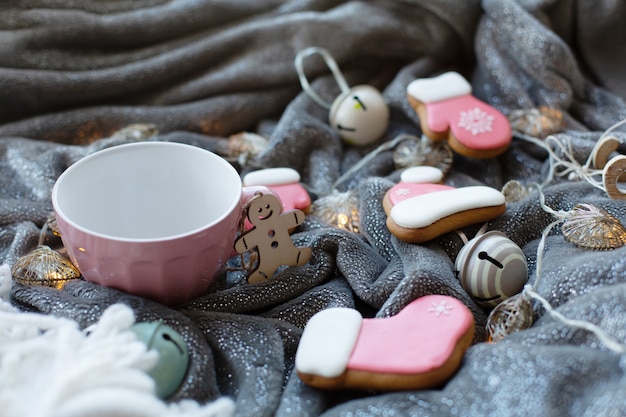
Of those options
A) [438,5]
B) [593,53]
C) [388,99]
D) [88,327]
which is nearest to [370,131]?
[388,99]

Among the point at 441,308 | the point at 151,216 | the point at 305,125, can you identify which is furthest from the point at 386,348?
the point at 305,125

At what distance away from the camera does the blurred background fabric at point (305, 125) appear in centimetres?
59

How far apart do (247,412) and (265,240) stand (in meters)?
0.17

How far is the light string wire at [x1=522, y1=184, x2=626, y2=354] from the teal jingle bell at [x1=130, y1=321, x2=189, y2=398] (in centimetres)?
28

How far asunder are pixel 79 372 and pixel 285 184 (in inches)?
13.8

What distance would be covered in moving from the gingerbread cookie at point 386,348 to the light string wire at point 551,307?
0.06 metres

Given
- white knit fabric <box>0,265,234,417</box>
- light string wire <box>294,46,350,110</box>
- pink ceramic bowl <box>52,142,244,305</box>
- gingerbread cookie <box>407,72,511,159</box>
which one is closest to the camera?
white knit fabric <box>0,265,234,417</box>

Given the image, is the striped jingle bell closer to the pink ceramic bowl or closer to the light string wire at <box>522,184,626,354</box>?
the light string wire at <box>522,184,626,354</box>

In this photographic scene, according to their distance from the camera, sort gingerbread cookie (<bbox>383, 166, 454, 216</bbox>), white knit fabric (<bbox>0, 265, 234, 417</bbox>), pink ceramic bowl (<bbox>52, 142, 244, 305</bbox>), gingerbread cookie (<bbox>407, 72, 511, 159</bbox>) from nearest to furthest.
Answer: white knit fabric (<bbox>0, 265, 234, 417</bbox>), pink ceramic bowl (<bbox>52, 142, 244, 305</bbox>), gingerbread cookie (<bbox>383, 166, 454, 216</bbox>), gingerbread cookie (<bbox>407, 72, 511, 159</bbox>)

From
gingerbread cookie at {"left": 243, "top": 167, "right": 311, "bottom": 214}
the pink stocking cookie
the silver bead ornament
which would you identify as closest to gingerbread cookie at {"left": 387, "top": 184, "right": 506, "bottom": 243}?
the pink stocking cookie

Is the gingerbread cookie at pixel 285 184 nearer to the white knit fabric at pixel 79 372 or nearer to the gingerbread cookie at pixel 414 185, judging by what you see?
the gingerbread cookie at pixel 414 185

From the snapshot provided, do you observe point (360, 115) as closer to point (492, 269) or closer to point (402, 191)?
point (402, 191)

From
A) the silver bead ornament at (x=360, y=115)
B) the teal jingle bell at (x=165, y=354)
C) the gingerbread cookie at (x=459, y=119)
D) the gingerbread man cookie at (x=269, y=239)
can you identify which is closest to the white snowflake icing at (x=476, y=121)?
the gingerbread cookie at (x=459, y=119)

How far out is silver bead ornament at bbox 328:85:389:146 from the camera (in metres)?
0.90
